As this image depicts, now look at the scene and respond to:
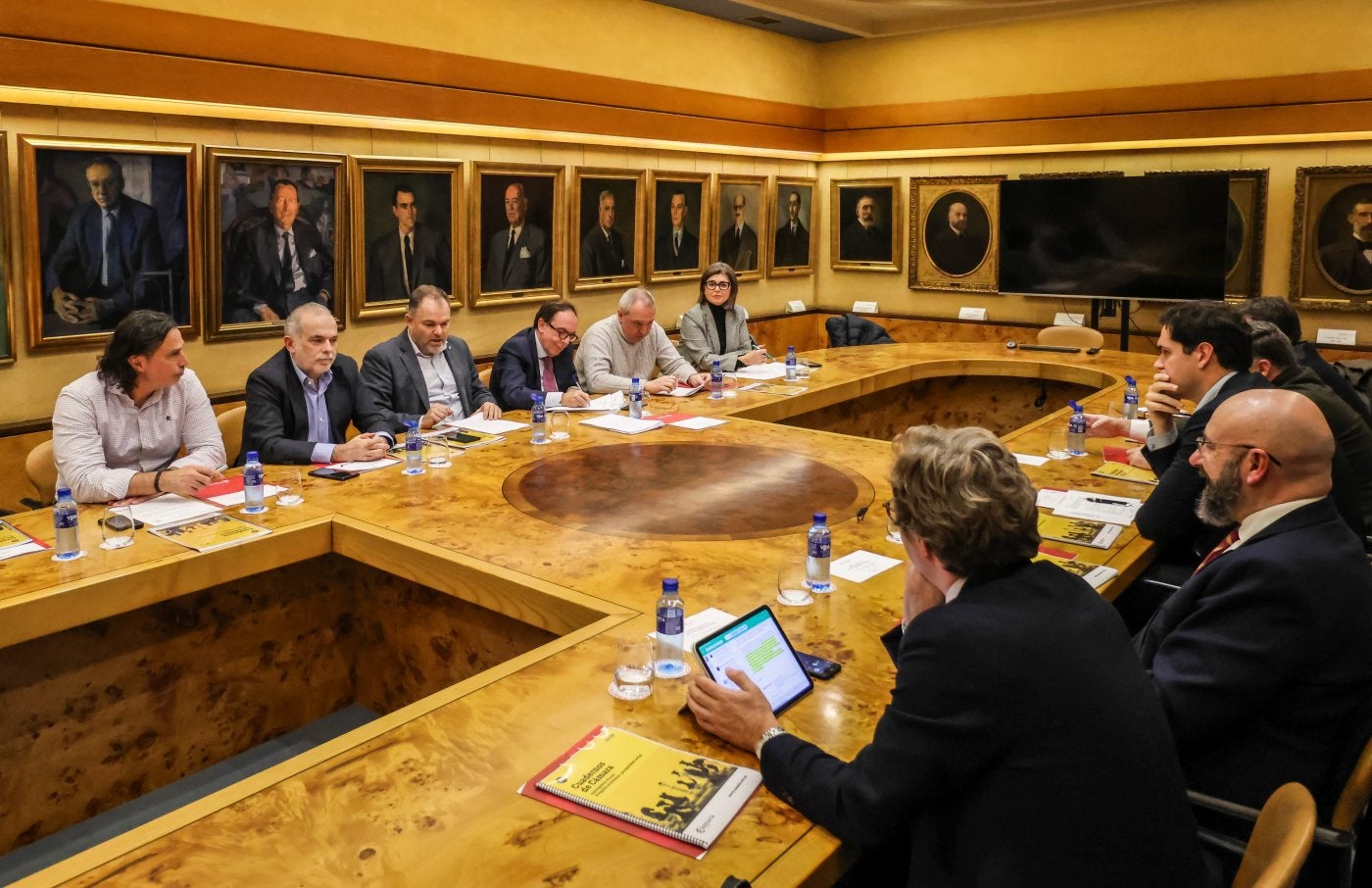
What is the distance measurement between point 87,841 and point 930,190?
27.5 feet

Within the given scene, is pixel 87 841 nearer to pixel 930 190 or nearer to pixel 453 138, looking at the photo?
pixel 453 138

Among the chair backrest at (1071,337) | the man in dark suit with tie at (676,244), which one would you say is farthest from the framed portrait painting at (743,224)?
the chair backrest at (1071,337)

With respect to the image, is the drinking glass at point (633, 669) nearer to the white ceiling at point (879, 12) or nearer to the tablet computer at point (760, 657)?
the tablet computer at point (760, 657)

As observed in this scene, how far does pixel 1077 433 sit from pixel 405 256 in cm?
413

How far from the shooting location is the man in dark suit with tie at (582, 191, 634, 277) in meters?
7.72

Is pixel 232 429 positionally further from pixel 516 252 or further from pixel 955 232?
pixel 955 232

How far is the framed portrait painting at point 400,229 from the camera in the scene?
615cm

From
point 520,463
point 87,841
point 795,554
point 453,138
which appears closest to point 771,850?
point 795,554

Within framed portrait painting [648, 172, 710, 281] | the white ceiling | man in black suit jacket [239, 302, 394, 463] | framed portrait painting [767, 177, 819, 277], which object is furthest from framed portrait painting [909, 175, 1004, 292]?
man in black suit jacket [239, 302, 394, 463]

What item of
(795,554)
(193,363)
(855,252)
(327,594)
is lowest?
(327,594)

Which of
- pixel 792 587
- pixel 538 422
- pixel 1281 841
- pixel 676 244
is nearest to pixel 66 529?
pixel 538 422

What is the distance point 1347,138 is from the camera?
749 centimetres

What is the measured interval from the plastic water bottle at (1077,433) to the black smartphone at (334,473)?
9.34 feet

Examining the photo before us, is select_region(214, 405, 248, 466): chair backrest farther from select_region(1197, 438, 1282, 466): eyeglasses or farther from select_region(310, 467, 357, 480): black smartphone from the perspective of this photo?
select_region(1197, 438, 1282, 466): eyeglasses
